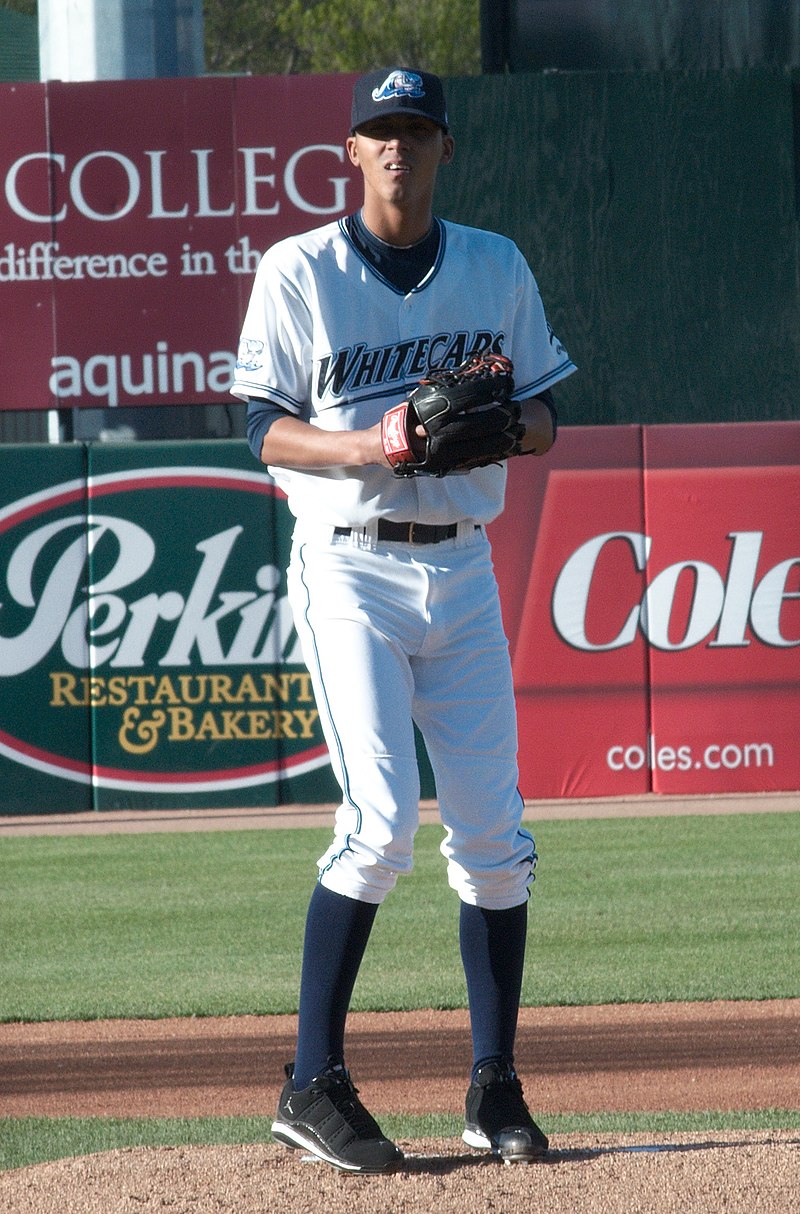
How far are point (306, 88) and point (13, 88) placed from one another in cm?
182

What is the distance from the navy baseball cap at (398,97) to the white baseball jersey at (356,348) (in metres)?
0.21

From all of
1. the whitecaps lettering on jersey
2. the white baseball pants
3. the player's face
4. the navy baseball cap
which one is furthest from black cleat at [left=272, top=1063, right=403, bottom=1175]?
the navy baseball cap

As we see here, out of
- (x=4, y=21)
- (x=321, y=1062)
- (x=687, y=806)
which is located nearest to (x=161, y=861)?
(x=687, y=806)

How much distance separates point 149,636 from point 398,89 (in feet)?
23.2

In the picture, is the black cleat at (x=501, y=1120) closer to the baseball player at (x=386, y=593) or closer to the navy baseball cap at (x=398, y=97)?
the baseball player at (x=386, y=593)

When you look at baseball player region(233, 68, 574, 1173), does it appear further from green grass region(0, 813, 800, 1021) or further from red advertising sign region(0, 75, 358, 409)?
red advertising sign region(0, 75, 358, 409)

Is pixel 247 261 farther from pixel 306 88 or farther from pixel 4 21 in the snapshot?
pixel 4 21

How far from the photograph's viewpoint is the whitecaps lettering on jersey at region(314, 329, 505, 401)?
2.97 metres

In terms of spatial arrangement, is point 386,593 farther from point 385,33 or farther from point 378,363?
point 385,33

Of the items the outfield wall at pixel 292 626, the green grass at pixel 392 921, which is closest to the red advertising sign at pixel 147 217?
the outfield wall at pixel 292 626

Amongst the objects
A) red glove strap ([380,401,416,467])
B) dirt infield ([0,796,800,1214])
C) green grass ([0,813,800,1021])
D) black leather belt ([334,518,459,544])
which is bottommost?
green grass ([0,813,800,1021])

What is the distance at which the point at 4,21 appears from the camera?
2131cm

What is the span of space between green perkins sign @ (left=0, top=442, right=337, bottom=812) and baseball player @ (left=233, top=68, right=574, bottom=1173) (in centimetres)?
672

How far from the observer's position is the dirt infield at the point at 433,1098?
9.05 ft
